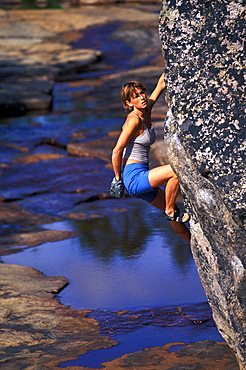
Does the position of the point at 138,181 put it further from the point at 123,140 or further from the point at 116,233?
the point at 116,233

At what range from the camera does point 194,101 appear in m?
2.69

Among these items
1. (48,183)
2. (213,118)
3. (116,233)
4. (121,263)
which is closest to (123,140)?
(213,118)

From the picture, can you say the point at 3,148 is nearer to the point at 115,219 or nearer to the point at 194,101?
the point at 115,219

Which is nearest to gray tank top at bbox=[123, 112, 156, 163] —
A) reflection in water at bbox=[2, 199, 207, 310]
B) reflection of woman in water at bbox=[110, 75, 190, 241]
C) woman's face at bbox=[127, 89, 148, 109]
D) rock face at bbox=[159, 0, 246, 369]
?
reflection of woman in water at bbox=[110, 75, 190, 241]

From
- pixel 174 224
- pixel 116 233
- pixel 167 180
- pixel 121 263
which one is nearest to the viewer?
pixel 167 180

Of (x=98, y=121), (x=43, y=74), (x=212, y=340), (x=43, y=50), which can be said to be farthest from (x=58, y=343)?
(x=43, y=50)

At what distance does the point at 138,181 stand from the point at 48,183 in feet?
14.5

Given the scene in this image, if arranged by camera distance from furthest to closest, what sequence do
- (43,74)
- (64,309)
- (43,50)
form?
(43,50) < (43,74) < (64,309)

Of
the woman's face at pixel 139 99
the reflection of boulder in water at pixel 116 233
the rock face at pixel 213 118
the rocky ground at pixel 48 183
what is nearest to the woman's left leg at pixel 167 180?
the woman's face at pixel 139 99

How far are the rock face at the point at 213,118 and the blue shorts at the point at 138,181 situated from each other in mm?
799

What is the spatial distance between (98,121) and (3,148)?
2405mm

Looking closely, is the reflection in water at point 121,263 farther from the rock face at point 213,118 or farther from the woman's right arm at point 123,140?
the rock face at point 213,118

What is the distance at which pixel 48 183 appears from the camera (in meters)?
7.95

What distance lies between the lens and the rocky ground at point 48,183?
356cm
